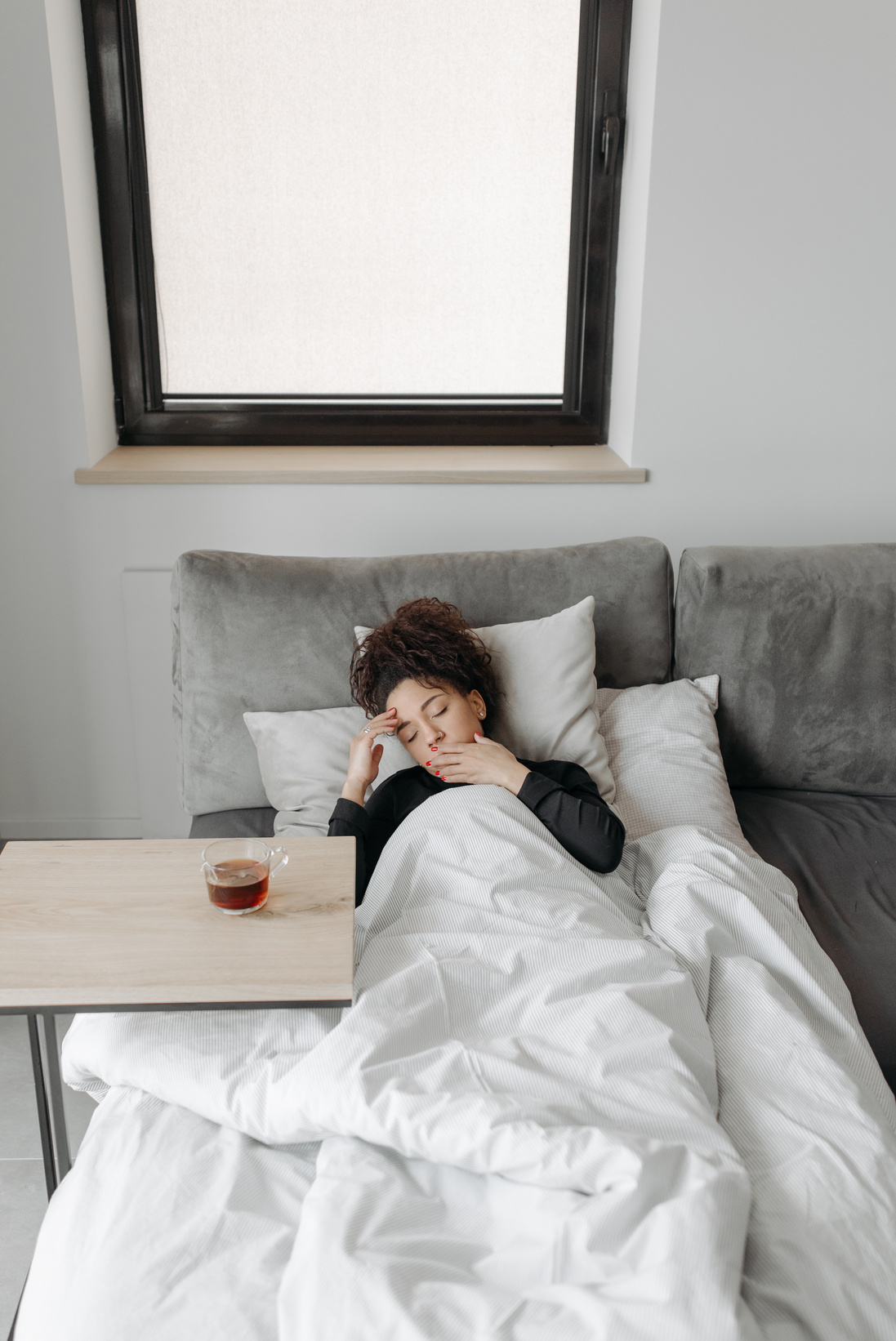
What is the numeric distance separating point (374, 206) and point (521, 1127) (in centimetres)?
206

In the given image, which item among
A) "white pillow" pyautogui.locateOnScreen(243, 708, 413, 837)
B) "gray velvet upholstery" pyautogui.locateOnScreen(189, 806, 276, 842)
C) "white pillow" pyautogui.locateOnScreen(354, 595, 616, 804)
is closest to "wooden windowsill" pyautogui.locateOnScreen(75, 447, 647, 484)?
"white pillow" pyautogui.locateOnScreen(354, 595, 616, 804)

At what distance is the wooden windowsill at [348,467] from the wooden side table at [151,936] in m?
1.12

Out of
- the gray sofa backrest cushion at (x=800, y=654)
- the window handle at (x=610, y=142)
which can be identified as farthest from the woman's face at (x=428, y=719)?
the window handle at (x=610, y=142)

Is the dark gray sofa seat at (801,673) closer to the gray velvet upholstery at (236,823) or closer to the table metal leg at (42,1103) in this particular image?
the gray velvet upholstery at (236,823)

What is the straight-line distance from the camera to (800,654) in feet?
6.20

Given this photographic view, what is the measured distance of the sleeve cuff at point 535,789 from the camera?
1531 mm

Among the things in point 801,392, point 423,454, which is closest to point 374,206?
point 423,454

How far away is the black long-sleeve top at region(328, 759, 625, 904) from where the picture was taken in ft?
4.90

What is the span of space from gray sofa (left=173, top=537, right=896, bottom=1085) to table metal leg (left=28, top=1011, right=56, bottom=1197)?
0.59m

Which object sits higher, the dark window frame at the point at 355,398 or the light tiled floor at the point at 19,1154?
the dark window frame at the point at 355,398

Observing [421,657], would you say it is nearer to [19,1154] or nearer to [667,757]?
[667,757]

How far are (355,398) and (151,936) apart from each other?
65.4 inches

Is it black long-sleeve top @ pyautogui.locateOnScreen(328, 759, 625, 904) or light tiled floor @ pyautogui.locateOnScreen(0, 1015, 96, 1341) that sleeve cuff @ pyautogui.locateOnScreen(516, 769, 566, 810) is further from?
light tiled floor @ pyautogui.locateOnScreen(0, 1015, 96, 1341)

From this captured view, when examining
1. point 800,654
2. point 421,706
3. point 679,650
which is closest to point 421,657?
point 421,706
